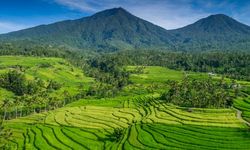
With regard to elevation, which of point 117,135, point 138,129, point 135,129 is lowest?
point 117,135

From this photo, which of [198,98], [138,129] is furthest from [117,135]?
[198,98]

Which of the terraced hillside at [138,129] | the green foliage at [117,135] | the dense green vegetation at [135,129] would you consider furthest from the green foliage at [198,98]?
the green foliage at [117,135]

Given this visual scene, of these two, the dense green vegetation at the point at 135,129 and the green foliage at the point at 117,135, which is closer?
the dense green vegetation at the point at 135,129

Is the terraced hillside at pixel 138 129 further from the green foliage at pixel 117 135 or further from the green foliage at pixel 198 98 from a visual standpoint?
the green foliage at pixel 198 98

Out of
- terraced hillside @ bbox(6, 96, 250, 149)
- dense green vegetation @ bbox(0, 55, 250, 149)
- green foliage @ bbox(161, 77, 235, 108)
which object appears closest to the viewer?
terraced hillside @ bbox(6, 96, 250, 149)

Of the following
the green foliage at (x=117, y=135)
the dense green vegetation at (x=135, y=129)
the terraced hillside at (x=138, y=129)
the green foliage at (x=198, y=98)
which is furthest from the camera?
the green foliage at (x=198, y=98)

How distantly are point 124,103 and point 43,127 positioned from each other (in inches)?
1903

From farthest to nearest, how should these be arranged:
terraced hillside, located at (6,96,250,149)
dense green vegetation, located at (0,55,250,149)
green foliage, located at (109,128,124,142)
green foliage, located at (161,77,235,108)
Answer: green foliage, located at (161,77,235,108) < green foliage, located at (109,128,124,142) < dense green vegetation, located at (0,55,250,149) < terraced hillside, located at (6,96,250,149)

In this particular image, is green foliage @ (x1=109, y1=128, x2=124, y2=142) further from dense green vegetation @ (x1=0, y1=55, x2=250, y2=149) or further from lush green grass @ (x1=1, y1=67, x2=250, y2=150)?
lush green grass @ (x1=1, y1=67, x2=250, y2=150)

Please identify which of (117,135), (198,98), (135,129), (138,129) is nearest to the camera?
(117,135)

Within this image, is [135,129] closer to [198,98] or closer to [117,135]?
[117,135]

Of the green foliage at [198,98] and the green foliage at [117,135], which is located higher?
the green foliage at [198,98]

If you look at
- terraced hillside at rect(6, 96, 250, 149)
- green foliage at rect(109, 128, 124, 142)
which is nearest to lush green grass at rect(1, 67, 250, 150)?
terraced hillside at rect(6, 96, 250, 149)

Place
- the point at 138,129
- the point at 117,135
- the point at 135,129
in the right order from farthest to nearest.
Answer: the point at 135,129, the point at 138,129, the point at 117,135
